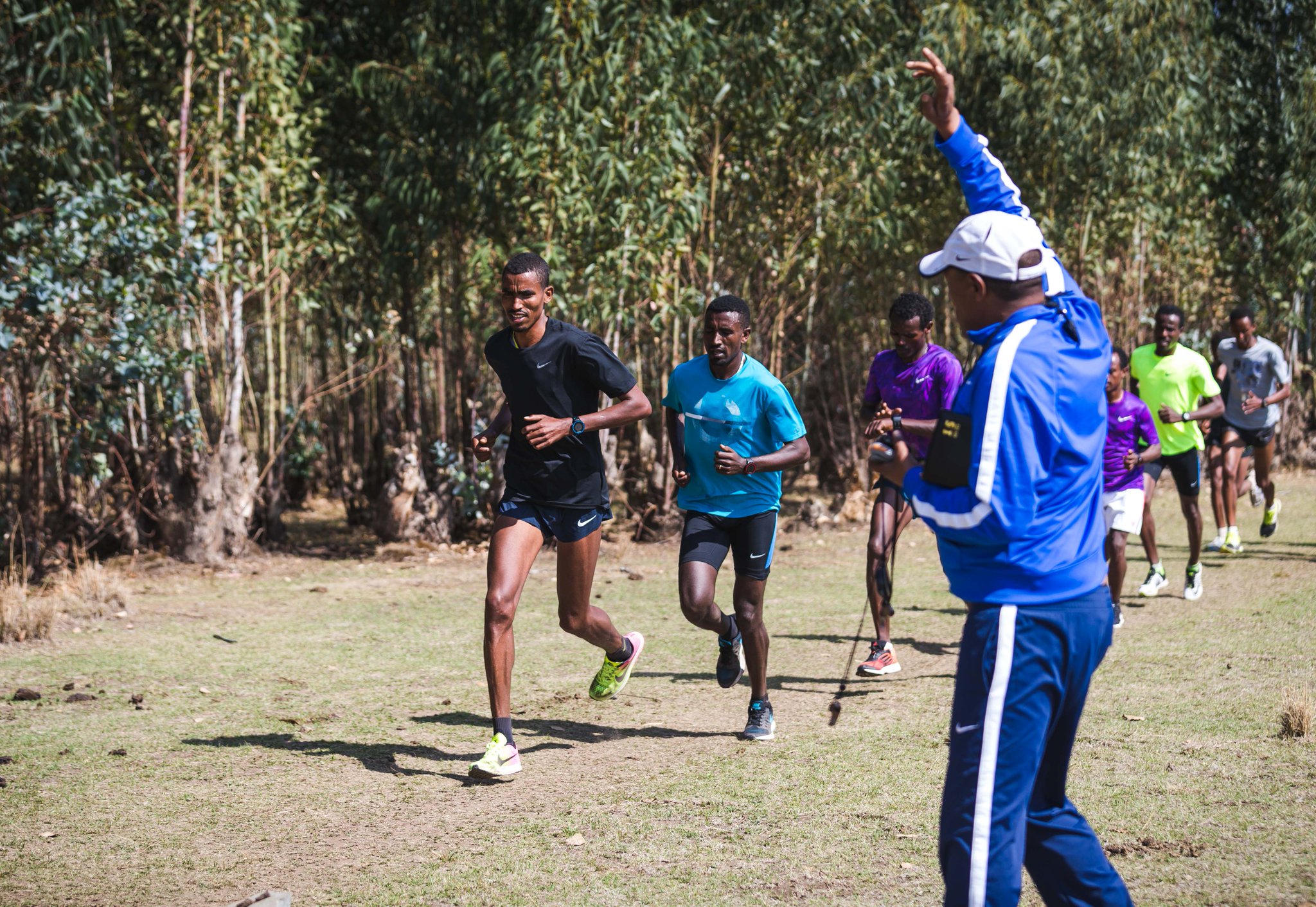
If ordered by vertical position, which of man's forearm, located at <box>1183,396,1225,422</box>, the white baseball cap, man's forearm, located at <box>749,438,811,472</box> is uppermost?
the white baseball cap

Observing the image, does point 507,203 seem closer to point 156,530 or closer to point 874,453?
point 156,530

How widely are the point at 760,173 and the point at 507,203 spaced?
302 centimetres

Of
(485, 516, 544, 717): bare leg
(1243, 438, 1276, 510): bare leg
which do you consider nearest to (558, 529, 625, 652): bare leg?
(485, 516, 544, 717): bare leg

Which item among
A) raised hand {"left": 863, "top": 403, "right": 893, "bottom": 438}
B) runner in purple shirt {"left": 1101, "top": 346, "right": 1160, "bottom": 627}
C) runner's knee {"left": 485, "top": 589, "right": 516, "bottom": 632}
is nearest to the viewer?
raised hand {"left": 863, "top": 403, "right": 893, "bottom": 438}

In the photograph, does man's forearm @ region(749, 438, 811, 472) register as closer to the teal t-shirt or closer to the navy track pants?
the teal t-shirt

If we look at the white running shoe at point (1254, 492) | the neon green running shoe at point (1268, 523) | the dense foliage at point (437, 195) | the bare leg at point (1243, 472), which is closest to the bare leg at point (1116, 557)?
the bare leg at point (1243, 472)

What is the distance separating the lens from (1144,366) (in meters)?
10.2

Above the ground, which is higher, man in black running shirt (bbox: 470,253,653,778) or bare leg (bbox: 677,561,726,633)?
man in black running shirt (bbox: 470,253,653,778)

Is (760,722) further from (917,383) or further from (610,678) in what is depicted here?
(917,383)

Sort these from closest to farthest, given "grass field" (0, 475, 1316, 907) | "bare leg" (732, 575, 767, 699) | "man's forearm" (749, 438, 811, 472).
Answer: "grass field" (0, 475, 1316, 907) → "man's forearm" (749, 438, 811, 472) → "bare leg" (732, 575, 767, 699)

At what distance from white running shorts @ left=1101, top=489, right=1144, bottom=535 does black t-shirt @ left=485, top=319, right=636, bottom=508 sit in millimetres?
3898

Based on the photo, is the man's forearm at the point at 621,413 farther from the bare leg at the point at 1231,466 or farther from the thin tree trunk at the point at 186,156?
the bare leg at the point at 1231,466

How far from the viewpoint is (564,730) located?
665 centimetres

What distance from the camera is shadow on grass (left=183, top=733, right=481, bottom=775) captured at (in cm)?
606
